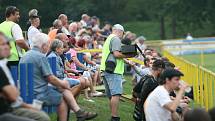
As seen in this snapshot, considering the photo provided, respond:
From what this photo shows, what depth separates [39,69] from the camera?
38.6 ft

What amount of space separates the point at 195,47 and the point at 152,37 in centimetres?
3164

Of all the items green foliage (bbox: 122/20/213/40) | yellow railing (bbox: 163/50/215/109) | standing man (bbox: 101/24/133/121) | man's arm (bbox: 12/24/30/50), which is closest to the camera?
man's arm (bbox: 12/24/30/50)

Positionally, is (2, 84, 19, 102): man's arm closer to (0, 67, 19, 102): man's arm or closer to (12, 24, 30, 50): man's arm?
(0, 67, 19, 102): man's arm

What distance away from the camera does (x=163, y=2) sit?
254 ft


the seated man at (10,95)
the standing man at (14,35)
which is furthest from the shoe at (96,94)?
the seated man at (10,95)

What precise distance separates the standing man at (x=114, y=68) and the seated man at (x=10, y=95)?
5.14 meters

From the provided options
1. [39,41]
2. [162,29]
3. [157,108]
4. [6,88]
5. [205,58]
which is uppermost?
[39,41]

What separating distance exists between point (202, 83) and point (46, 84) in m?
7.57

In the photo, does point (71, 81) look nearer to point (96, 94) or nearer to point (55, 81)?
point (55, 81)

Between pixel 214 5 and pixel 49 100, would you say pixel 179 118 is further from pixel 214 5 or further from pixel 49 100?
pixel 214 5

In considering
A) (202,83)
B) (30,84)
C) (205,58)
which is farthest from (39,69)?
(205,58)

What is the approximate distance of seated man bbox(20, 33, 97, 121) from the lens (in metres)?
11.7

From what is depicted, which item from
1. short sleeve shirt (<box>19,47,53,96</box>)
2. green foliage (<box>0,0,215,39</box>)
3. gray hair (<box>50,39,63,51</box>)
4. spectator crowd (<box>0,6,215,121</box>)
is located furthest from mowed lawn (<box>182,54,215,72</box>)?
short sleeve shirt (<box>19,47,53,96</box>)

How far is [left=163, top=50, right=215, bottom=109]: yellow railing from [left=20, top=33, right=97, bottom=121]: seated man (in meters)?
5.12
